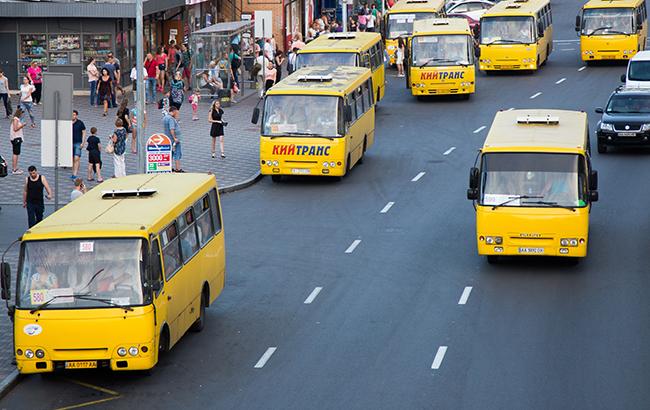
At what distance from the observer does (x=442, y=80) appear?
157ft

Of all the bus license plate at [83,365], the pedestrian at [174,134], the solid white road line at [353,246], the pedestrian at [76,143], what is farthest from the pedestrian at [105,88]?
the bus license plate at [83,365]

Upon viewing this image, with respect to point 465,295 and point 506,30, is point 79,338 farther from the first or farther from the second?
point 506,30

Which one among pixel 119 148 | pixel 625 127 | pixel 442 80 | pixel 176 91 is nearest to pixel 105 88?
pixel 176 91

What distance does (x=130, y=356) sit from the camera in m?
19.2

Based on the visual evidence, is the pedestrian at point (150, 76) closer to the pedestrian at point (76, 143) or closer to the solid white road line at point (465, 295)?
the pedestrian at point (76, 143)

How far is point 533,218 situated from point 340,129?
32.3 ft

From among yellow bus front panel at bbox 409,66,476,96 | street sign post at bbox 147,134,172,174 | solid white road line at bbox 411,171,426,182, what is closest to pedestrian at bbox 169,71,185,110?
yellow bus front panel at bbox 409,66,476,96

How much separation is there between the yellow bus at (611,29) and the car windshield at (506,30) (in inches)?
117

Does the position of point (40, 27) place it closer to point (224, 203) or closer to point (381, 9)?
point (224, 203)

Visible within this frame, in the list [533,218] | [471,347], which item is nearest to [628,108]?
[533,218]

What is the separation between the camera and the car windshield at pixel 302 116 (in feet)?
115

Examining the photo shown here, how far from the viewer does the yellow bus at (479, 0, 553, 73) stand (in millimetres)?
53562

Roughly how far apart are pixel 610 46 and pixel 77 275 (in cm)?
3955

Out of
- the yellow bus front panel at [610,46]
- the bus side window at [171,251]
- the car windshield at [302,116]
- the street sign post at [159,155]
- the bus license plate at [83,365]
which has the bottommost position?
the bus license plate at [83,365]
